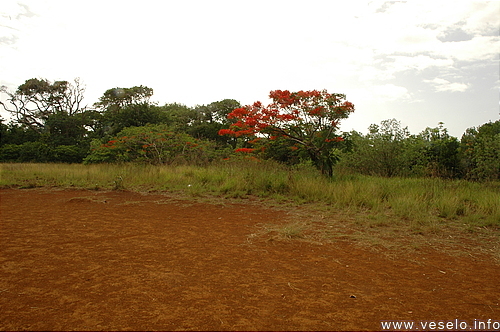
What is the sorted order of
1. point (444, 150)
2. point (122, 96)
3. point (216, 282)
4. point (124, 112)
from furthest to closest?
point (122, 96) < point (124, 112) < point (444, 150) < point (216, 282)

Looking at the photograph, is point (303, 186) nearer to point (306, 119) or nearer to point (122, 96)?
point (306, 119)

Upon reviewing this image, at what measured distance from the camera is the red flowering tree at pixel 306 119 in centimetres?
977

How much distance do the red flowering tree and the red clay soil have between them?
5.24 m

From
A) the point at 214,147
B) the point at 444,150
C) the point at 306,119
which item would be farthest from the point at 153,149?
the point at 444,150

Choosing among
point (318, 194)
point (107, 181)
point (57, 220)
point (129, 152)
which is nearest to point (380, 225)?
point (318, 194)

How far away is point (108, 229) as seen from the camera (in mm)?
5508

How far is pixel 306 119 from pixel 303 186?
2.51 meters

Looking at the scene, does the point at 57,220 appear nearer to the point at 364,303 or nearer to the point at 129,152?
the point at 364,303

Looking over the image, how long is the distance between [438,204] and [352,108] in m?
3.93

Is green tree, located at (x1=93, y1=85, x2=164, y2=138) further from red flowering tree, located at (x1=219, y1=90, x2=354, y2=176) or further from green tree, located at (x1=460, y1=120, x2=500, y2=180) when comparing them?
green tree, located at (x1=460, y1=120, x2=500, y2=180)

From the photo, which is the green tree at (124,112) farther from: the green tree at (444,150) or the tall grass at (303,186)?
the green tree at (444,150)

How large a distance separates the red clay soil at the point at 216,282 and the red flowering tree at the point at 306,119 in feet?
17.2

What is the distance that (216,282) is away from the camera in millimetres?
3236

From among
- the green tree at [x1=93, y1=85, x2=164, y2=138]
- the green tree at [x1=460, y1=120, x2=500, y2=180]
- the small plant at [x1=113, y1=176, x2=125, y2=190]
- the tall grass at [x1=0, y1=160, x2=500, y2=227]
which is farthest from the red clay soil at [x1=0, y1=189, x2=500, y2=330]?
the green tree at [x1=93, y1=85, x2=164, y2=138]
